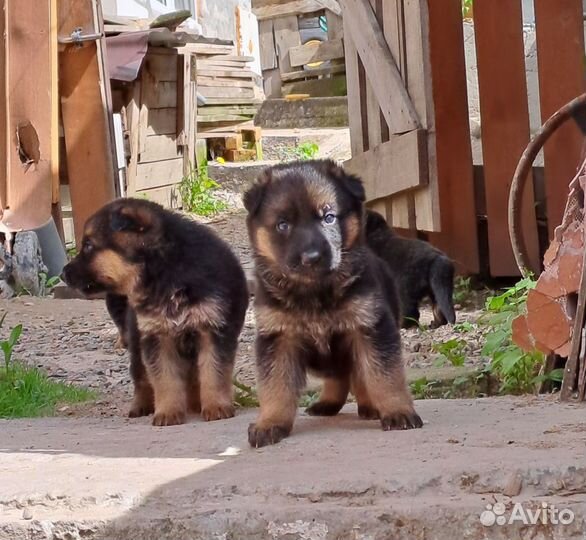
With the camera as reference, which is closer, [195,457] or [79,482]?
[79,482]

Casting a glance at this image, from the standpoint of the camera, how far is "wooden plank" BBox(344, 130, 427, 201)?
8547 millimetres

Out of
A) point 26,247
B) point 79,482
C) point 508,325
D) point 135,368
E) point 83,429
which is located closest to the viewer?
point 79,482

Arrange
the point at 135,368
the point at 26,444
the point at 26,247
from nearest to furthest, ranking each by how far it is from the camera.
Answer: the point at 26,444 → the point at 135,368 → the point at 26,247

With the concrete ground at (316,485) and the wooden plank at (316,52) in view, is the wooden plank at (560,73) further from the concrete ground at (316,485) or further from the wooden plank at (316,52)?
the wooden plank at (316,52)

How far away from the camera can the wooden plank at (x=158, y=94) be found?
13984 mm

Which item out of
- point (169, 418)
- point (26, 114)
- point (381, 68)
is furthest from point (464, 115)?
point (169, 418)

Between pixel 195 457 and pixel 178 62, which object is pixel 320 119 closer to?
pixel 178 62

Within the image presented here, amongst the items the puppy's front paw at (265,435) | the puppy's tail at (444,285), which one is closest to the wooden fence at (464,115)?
the puppy's tail at (444,285)

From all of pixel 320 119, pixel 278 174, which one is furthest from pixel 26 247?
pixel 320 119

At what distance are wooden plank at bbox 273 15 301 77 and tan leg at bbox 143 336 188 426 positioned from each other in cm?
1941

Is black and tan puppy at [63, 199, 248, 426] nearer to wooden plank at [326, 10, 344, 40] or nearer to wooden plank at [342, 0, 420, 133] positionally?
wooden plank at [342, 0, 420, 133]

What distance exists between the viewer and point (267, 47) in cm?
2469

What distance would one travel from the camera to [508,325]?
6.27m

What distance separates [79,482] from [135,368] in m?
1.87
